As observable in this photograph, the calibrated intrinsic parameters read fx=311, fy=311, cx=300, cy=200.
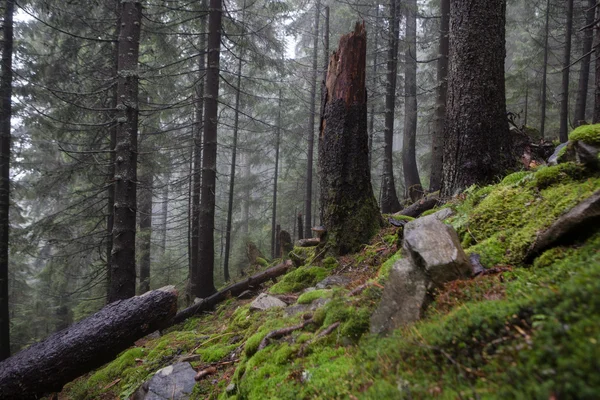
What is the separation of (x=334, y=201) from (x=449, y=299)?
3.85 m

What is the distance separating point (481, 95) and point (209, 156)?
22.7 feet

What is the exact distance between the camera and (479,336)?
1516 mm

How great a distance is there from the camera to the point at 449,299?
210cm

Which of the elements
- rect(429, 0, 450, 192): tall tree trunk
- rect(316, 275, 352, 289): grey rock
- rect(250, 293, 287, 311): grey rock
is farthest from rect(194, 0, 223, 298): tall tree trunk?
rect(429, 0, 450, 192): tall tree trunk

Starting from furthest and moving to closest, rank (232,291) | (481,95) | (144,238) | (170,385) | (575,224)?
(144,238) < (232,291) < (481,95) < (170,385) < (575,224)

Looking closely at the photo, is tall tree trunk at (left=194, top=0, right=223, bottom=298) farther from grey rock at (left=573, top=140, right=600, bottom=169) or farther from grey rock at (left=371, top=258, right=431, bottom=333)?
grey rock at (left=573, top=140, right=600, bottom=169)

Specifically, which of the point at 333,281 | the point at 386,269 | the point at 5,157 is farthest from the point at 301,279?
the point at 5,157

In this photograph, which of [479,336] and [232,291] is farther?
[232,291]

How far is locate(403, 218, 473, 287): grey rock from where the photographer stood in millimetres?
2316

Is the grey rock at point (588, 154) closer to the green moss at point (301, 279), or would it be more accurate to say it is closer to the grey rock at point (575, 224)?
the grey rock at point (575, 224)

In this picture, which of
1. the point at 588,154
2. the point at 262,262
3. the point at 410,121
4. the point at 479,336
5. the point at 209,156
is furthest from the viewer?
the point at 410,121

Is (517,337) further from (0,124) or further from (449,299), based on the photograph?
(0,124)

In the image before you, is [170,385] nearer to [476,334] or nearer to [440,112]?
[476,334]

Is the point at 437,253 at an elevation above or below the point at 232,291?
above
